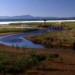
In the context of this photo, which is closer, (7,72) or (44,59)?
(7,72)

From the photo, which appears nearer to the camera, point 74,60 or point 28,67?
point 28,67

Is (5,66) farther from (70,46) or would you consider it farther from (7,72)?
(70,46)

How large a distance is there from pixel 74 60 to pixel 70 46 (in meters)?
11.4

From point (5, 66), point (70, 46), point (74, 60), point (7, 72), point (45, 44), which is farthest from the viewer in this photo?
point (45, 44)

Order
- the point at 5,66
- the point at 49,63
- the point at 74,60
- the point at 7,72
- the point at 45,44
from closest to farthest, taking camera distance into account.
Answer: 1. the point at 7,72
2. the point at 5,66
3. the point at 49,63
4. the point at 74,60
5. the point at 45,44

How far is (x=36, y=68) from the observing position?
774 inches

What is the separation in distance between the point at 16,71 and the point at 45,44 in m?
19.9

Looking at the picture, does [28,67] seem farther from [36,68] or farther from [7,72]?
[7,72]

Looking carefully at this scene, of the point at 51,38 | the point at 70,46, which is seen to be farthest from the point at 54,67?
the point at 51,38

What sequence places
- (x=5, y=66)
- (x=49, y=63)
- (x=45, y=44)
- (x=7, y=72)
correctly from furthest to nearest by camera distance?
(x=45, y=44) < (x=49, y=63) < (x=5, y=66) < (x=7, y=72)

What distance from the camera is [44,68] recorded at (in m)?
19.8

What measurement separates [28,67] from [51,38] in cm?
2152

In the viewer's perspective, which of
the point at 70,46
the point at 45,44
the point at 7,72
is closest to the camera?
the point at 7,72

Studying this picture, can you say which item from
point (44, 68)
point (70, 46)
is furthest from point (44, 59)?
point (70, 46)
